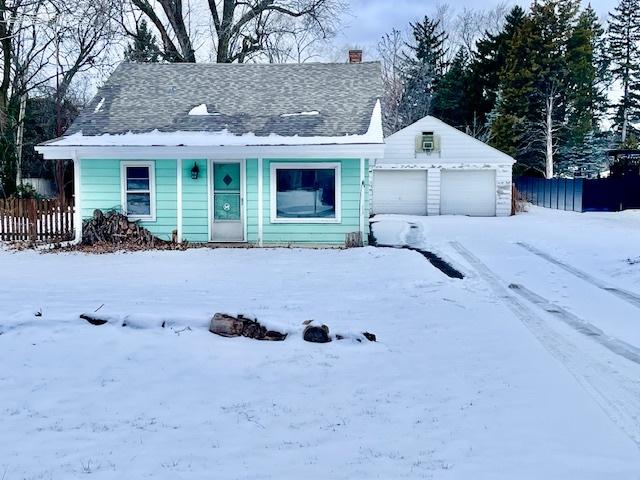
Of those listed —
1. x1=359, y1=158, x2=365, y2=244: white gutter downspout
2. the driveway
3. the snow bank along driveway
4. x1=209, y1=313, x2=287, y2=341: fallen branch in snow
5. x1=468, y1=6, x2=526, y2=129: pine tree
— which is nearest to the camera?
the snow bank along driveway

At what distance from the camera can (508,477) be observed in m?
3.11

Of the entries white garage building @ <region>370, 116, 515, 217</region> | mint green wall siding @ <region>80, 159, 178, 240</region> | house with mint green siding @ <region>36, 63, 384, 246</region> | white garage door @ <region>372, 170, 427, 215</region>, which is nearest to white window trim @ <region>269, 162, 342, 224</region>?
house with mint green siding @ <region>36, 63, 384, 246</region>

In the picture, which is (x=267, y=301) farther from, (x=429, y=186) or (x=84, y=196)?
(x=429, y=186)

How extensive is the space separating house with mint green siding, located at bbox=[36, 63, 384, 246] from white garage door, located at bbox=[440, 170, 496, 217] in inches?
426

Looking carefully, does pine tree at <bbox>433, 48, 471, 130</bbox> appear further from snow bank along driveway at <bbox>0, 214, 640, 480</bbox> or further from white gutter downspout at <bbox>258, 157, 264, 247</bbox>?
snow bank along driveway at <bbox>0, 214, 640, 480</bbox>

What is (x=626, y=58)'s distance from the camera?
44.8 m

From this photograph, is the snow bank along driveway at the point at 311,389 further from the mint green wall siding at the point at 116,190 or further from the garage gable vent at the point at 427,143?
the garage gable vent at the point at 427,143

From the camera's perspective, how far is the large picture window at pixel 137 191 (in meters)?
13.4

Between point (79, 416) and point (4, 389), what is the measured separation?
0.91 meters

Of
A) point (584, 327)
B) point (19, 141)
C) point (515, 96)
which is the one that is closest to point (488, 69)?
point (515, 96)

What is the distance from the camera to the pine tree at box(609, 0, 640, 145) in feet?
143

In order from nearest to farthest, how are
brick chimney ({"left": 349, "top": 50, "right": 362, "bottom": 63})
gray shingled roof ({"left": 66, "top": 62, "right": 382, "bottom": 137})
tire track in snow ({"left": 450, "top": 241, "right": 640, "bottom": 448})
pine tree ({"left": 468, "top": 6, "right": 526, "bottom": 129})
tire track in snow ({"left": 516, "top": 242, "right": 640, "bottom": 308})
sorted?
tire track in snow ({"left": 450, "top": 241, "right": 640, "bottom": 448})
tire track in snow ({"left": 516, "top": 242, "right": 640, "bottom": 308})
gray shingled roof ({"left": 66, "top": 62, "right": 382, "bottom": 137})
brick chimney ({"left": 349, "top": 50, "right": 362, "bottom": 63})
pine tree ({"left": 468, "top": 6, "right": 526, "bottom": 129})

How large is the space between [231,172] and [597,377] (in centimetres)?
1027

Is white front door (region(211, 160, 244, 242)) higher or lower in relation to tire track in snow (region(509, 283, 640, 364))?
higher
